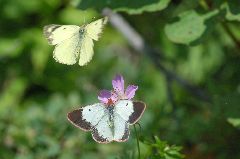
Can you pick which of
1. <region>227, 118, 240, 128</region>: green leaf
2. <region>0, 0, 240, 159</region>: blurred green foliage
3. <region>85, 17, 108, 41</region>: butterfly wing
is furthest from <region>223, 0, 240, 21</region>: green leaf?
<region>85, 17, 108, 41</region>: butterfly wing

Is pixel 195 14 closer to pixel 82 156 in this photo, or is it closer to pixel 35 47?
pixel 82 156

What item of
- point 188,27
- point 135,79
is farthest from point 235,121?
point 135,79

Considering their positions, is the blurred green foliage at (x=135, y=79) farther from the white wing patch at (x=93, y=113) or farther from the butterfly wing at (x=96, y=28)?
the butterfly wing at (x=96, y=28)

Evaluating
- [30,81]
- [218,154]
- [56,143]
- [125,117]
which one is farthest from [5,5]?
[125,117]

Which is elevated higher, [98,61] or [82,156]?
[82,156]

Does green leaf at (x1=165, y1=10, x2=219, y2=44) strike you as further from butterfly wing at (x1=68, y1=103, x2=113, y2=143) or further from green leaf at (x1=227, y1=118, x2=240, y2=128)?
butterfly wing at (x1=68, y1=103, x2=113, y2=143)

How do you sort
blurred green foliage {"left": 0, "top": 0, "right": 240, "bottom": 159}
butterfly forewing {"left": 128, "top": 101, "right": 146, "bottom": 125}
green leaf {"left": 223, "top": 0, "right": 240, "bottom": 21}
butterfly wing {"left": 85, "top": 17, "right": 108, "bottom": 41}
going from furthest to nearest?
blurred green foliage {"left": 0, "top": 0, "right": 240, "bottom": 159} → green leaf {"left": 223, "top": 0, "right": 240, "bottom": 21} → butterfly wing {"left": 85, "top": 17, "right": 108, "bottom": 41} → butterfly forewing {"left": 128, "top": 101, "right": 146, "bottom": 125}

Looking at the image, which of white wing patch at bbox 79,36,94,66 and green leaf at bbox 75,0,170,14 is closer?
white wing patch at bbox 79,36,94,66

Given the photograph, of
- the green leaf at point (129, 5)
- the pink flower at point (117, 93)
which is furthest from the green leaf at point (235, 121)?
the pink flower at point (117, 93)
